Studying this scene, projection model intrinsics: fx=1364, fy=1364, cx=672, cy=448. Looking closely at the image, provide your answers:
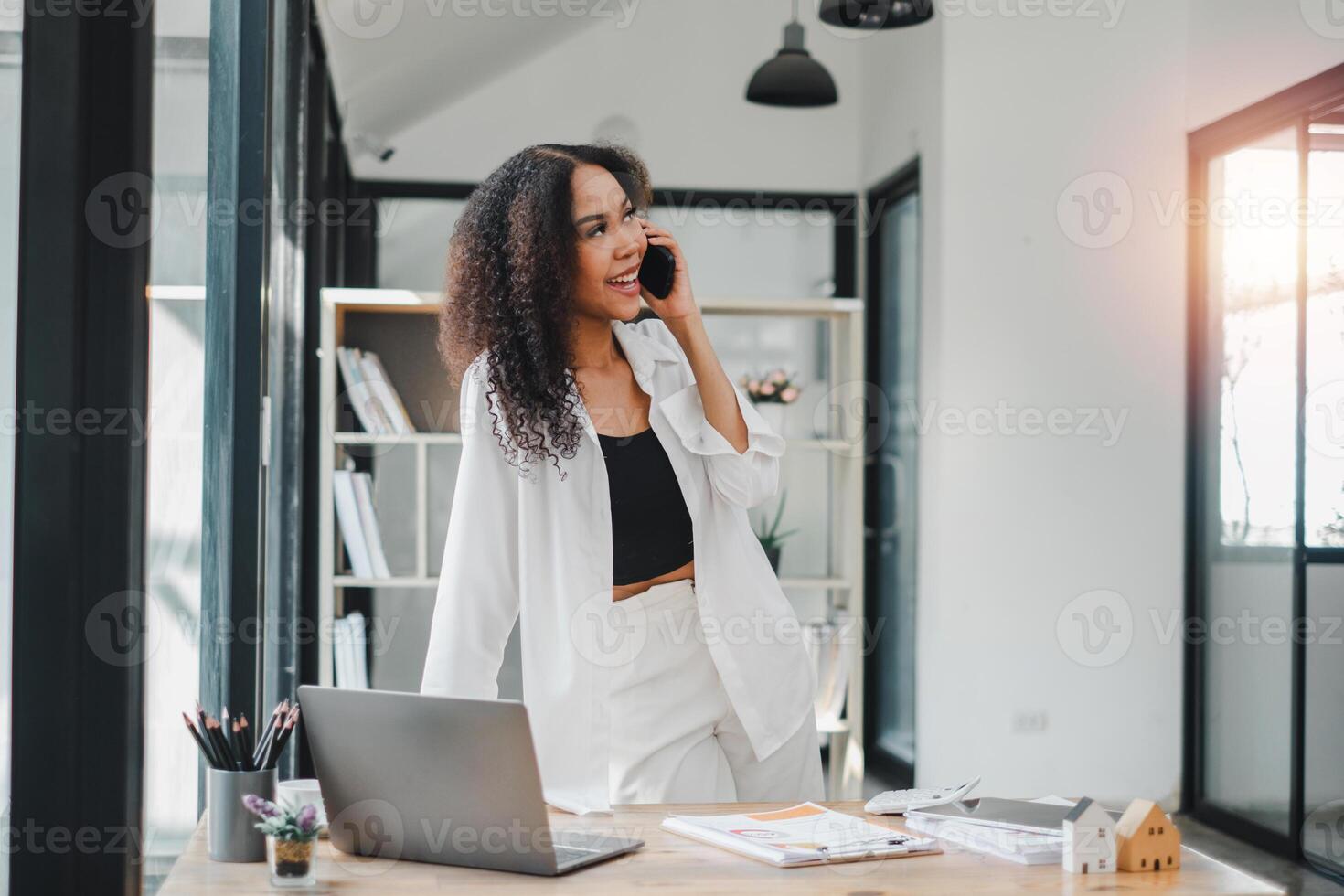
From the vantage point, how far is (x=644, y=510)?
191cm

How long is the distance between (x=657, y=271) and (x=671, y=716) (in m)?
0.62

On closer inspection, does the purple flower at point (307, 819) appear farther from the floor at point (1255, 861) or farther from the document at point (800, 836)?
the floor at point (1255, 861)

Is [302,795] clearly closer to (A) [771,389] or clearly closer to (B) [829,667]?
(B) [829,667]

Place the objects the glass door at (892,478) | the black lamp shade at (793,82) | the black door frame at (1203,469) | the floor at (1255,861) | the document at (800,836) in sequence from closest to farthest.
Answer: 1. the document at (800,836)
2. the floor at (1255,861)
3. the black door frame at (1203,469)
4. the black lamp shade at (793,82)
5. the glass door at (892,478)

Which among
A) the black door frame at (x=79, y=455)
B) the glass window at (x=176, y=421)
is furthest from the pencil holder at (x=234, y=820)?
the glass window at (x=176, y=421)

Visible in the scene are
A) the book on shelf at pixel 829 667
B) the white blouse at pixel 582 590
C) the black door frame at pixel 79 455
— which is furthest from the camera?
the book on shelf at pixel 829 667

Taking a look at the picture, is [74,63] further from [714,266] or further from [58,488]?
[714,266]

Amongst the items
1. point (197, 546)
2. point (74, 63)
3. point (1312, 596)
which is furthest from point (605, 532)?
point (1312, 596)

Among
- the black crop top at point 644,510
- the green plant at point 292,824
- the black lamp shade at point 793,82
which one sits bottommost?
the green plant at point 292,824

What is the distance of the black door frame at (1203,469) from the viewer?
4.11m

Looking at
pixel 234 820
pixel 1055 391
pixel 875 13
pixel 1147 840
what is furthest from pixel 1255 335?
pixel 234 820

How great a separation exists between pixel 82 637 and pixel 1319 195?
390 centimetres

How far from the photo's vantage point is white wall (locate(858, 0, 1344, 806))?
474 cm

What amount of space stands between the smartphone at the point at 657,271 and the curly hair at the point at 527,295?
10cm
